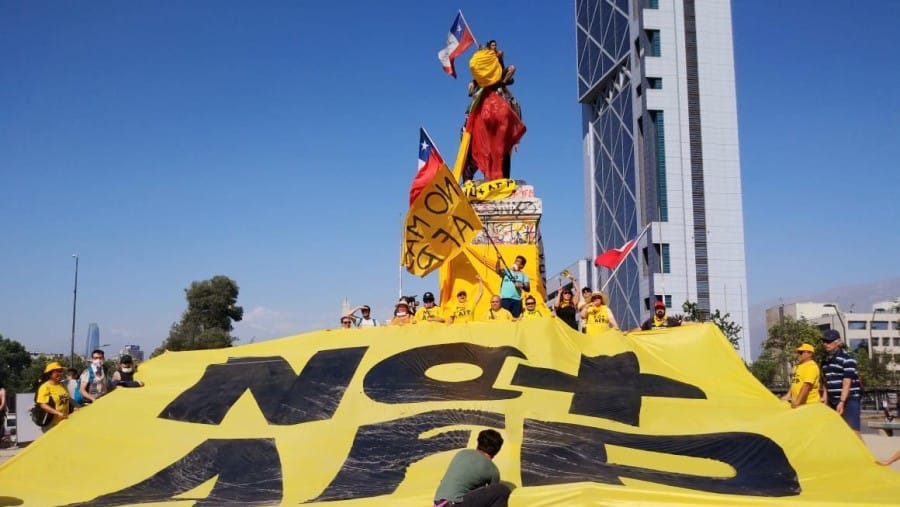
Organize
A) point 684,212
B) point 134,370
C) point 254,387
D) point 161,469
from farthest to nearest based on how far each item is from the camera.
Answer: point 684,212
point 134,370
point 254,387
point 161,469

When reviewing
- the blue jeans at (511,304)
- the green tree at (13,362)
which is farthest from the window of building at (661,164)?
the blue jeans at (511,304)

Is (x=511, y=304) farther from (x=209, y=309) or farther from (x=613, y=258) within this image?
(x=209, y=309)

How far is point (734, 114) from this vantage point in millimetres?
74500

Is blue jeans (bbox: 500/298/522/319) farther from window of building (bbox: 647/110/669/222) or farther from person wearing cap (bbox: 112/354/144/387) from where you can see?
window of building (bbox: 647/110/669/222)

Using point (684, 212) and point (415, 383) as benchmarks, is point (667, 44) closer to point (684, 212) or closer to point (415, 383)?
point (684, 212)

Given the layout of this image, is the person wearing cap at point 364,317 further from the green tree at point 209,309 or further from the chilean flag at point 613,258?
the green tree at point 209,309

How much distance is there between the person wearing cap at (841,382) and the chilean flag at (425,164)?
6665 millimetres

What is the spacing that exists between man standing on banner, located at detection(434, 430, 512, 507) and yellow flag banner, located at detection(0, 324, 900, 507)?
21.8 inches

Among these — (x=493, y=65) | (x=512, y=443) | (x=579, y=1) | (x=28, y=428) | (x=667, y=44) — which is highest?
(x=579, y=1)

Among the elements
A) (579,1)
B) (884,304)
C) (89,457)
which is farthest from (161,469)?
(884,304)

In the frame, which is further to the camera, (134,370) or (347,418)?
(134,370)

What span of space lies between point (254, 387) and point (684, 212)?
67705 millimetres

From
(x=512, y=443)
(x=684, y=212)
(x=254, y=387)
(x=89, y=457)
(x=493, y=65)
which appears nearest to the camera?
(x=512, y=443)

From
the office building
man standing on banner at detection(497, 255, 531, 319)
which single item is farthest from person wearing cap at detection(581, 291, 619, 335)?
the office building
